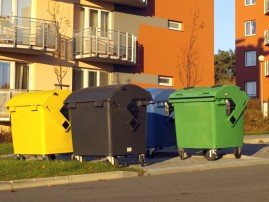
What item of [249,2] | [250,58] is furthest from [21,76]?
[249,2]

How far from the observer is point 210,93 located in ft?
45.9

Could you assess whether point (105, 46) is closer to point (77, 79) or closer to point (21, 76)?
point (77, 79)

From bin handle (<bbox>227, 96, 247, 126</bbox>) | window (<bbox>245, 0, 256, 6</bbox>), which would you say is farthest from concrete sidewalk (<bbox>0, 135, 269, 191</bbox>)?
window (<bbox>245, 0, 256, 6</bbox>)

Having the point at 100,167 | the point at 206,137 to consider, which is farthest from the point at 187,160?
the point at 100,167

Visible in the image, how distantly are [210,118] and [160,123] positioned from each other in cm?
209

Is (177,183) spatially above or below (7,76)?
below

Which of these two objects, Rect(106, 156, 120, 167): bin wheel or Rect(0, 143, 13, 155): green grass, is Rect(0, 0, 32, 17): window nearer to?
Rect(0, 143, 13, 155): green grass

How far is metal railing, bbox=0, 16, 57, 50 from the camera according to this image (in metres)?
22.7

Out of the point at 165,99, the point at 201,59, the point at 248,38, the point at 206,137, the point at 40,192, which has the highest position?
the point at 248,38

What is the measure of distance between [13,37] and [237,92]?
11.3m

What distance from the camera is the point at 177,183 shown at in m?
10.9

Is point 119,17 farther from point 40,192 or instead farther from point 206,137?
point 40,192

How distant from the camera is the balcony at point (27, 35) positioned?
2264 centimetres

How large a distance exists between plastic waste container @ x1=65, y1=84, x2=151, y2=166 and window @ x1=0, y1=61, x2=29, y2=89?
1075 centimetres
